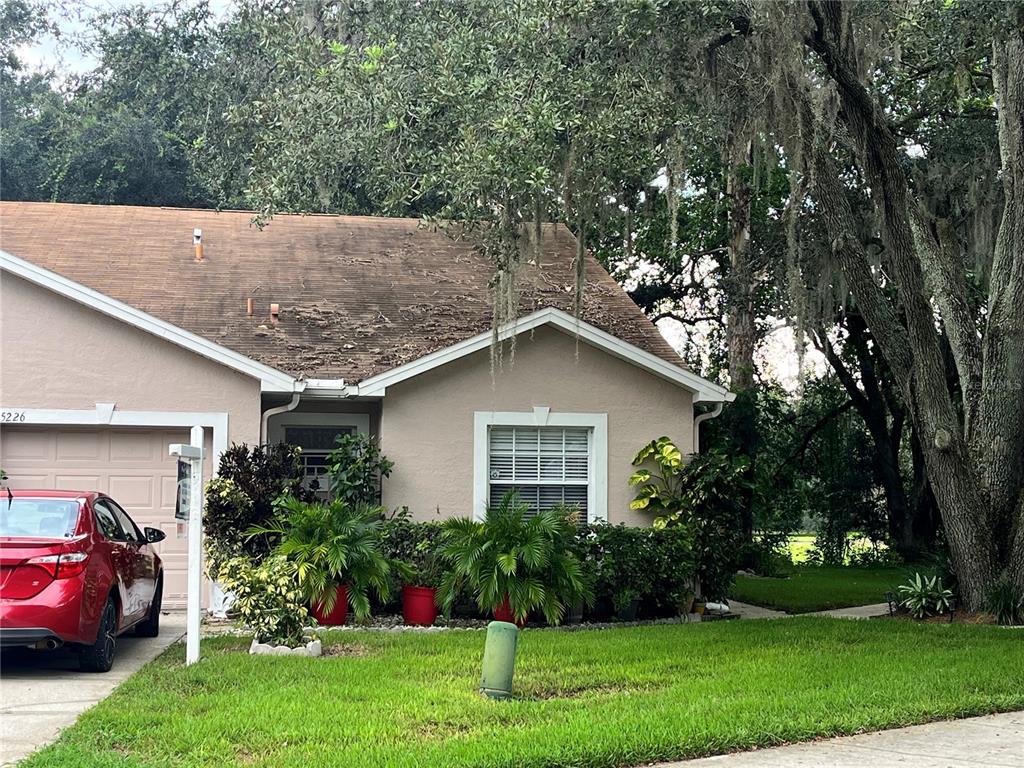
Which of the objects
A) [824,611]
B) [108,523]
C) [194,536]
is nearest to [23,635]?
[194,536]

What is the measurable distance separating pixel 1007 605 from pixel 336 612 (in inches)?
290

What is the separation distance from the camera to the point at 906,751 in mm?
6836

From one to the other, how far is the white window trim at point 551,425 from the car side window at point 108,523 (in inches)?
184

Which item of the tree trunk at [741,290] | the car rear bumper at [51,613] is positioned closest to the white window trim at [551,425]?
the car rear bumper at [51,613]

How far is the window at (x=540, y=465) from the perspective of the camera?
13.9m

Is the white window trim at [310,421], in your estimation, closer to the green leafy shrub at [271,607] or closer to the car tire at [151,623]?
the car tire at [151,623]

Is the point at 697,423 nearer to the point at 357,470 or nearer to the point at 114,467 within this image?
the point at 357,470

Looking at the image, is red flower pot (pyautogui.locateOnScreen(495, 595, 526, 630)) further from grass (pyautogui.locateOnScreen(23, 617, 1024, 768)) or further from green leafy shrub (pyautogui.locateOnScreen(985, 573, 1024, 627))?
green leafy shrub (pyautogui.locateOnScreen(985, 573, 1024, 627))

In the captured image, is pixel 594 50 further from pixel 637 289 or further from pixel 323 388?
pixel 637 289

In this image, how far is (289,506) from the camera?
11766 mm

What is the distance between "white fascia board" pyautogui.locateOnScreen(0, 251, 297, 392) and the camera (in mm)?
12711

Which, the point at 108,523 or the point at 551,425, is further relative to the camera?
the point at 551,425

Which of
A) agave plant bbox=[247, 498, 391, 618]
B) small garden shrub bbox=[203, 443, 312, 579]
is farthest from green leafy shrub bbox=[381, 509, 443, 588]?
small garden shrub bbox=[203, 443, 312, 579]

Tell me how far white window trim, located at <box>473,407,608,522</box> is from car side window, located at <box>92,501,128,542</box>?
4.68 metres
